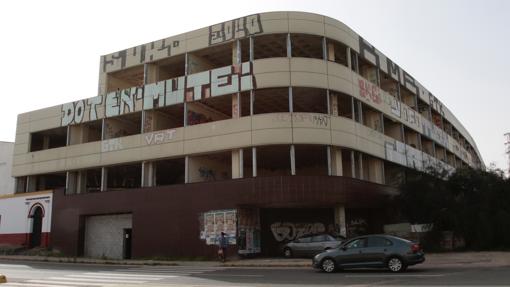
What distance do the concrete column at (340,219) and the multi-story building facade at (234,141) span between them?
0.21ft

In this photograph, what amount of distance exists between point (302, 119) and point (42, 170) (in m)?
22.6

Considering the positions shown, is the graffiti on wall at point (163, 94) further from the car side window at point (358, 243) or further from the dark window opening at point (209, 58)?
the car side window at point (358, 243)

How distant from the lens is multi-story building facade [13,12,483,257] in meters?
28.2

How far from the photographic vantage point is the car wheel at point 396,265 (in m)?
17.3

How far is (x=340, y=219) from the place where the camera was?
1116 inches

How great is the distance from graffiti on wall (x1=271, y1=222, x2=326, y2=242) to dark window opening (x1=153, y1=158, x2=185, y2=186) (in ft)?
27.9

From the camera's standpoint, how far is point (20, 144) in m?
40.7

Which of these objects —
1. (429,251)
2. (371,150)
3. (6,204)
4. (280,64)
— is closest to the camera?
(429,251)

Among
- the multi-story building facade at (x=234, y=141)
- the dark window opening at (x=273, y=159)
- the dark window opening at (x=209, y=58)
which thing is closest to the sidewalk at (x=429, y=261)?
the multi-story building facade at (x=234, y=141)

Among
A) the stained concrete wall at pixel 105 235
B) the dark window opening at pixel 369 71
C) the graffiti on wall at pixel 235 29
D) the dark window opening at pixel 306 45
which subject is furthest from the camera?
the dark window opening at pixel 369 71

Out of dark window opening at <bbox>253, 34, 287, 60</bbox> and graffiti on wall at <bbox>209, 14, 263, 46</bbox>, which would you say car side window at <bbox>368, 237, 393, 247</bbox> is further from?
graffiti on wall at <bbox>209, 14, 263, 46</bbox>

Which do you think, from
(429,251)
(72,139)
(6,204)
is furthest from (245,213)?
(6,204)

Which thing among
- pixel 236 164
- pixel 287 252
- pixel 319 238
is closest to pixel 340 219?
pixel 319 238

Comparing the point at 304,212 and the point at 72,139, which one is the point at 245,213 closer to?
the point at 304,212
